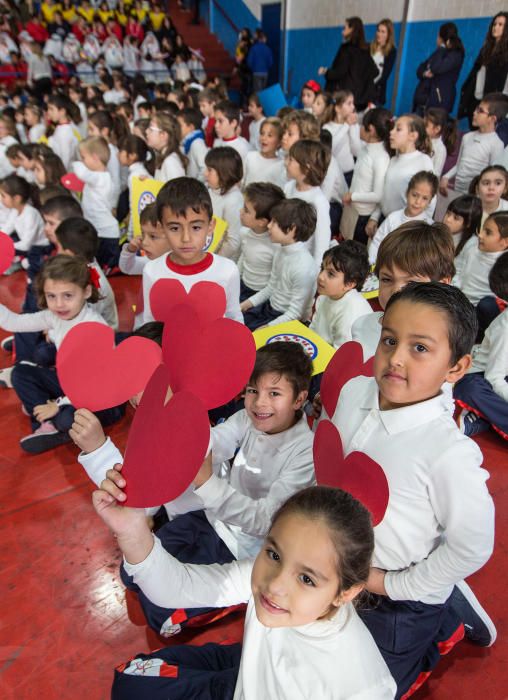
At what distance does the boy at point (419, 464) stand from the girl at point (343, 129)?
3.38 metres

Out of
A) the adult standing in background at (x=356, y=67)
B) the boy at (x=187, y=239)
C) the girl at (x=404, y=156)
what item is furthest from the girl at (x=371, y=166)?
the boy at (x=187, y=239)

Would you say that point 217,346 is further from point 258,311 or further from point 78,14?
point 78,14

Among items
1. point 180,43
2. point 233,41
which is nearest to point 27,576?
point 180,43

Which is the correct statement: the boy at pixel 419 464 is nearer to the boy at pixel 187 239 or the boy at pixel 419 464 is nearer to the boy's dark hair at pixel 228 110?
the boy at pixel 187 239

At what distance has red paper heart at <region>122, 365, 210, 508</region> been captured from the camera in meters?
0.68

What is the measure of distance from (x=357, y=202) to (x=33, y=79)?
7.17 metres

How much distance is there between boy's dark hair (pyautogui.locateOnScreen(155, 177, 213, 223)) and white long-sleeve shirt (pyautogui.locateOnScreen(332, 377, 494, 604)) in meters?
0.92

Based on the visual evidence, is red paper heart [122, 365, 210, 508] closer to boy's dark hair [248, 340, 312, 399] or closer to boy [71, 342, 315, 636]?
boy [71, 342, 315, 636]

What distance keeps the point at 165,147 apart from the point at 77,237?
149 centimetres

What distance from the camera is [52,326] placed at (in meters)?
1.91

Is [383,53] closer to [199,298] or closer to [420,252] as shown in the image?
[420,252]

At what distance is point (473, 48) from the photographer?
5512 mm

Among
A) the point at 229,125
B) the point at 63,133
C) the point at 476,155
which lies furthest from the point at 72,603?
the point at 63,133

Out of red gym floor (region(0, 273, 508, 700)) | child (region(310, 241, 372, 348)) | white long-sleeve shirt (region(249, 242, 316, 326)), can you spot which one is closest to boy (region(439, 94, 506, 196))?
white long-sleeve shirt (region(249, 242, 316, 326))
